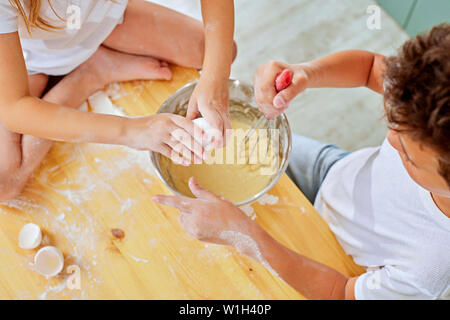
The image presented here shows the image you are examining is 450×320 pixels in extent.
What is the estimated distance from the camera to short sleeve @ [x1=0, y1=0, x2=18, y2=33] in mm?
654

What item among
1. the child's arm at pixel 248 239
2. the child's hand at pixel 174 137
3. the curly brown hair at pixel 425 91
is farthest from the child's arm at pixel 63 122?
the curly brown hair at pixel 425 91

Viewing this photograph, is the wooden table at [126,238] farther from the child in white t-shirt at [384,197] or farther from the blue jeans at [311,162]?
the blue jeans at [311,162]

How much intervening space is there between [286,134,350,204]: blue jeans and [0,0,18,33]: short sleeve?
71cm

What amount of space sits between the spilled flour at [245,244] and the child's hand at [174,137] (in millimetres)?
152

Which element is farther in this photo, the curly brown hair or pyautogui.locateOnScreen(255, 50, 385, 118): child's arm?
pyautogui.locateOnScreen(255, 50, 385, 118): child's arm

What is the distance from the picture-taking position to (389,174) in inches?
31.5

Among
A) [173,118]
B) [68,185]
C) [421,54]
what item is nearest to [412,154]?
[421,54]

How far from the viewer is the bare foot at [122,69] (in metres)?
0.88

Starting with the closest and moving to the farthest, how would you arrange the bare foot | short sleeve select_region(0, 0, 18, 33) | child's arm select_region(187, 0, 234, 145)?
A: short sleeve select_region(0, 0, 18, 33)
child's arm select_region(187, 0, 234, 145)
the bare foot

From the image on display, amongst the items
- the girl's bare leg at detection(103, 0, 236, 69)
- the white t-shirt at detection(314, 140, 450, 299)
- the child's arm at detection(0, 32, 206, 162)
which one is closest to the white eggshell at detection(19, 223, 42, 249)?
the child's arm at detection(0, 32, 206, 162)

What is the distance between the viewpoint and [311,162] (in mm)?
1019

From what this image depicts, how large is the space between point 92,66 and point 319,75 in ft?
1.69

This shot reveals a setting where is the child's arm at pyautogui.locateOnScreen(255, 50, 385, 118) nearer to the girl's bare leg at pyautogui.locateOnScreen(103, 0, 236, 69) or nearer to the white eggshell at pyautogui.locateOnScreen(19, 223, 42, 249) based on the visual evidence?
the girl's bare leg at pyautogui.locateOnScreen(103, 0, 236, 69)

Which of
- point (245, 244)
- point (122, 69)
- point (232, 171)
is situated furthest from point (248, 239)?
point (122, 69)
